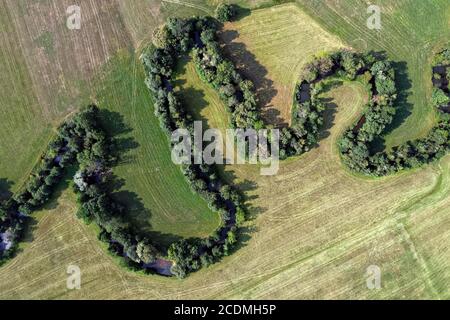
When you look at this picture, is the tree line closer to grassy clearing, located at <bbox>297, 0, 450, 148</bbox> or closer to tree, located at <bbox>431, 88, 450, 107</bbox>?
grassy clearing, located at <bbox>297, 0, 450, 148</bbox>

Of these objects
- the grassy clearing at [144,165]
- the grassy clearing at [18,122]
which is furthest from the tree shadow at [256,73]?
the grassy clearing at [18,122]

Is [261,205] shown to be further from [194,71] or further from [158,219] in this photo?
[194,71]

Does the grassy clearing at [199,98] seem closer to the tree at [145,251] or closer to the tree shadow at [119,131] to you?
the tree shadow at [119,131]

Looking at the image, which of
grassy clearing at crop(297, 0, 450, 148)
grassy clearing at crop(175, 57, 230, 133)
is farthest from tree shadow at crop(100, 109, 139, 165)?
grassy clearing at crop(297, 0, 450, 148)
